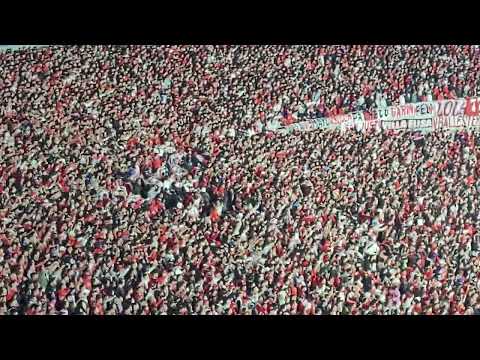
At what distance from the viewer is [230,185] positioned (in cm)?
368

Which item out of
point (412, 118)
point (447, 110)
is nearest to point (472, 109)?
point (447, 110)

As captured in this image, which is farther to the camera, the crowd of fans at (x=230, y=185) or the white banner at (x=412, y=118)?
the white banner at (x=412, y=118)

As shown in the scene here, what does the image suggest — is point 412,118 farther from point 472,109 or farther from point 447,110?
point 472,109

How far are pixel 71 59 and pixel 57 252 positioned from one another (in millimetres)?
1182

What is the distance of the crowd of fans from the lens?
11.4 feet

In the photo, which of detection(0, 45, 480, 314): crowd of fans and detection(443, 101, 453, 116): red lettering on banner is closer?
detection(0, 45, 480, 314): crowd of fans

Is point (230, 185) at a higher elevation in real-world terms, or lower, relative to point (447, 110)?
lower

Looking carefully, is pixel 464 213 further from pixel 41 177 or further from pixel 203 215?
pixel 41 177

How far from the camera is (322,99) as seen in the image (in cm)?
387

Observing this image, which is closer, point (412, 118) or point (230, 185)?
point (230, 185)

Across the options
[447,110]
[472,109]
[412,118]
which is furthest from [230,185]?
[472,109]

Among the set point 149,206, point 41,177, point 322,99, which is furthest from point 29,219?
point 322,99

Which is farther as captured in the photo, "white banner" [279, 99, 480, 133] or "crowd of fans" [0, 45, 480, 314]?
"white banner" [279, 99, 480, 133]

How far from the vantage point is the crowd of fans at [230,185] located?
3475 mm
